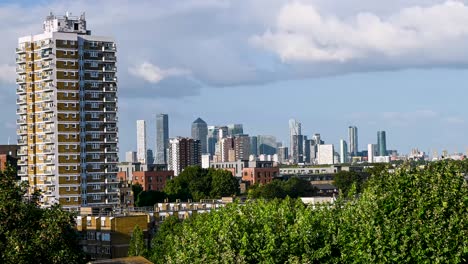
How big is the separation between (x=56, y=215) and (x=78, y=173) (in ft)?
264

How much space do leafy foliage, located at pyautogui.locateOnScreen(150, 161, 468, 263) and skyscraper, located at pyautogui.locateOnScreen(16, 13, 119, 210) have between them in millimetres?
88526

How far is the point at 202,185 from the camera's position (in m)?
192

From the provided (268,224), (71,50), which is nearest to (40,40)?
(71,50)

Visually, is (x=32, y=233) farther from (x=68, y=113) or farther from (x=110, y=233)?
(x=68, y=113)

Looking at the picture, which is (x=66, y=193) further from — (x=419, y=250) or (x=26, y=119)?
(x=419, y=250)

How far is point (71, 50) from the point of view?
139 metres

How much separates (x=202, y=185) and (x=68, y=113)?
2270 inches

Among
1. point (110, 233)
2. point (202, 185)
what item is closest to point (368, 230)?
point (110, 233)

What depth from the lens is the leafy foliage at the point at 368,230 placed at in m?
45.6

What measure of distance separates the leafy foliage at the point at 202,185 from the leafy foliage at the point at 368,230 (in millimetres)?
134614

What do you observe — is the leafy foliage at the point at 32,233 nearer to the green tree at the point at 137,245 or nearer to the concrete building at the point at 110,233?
the green tree at the point at 137,245

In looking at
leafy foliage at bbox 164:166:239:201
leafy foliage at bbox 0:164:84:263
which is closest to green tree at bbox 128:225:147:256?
leafy foliage at bbox 0:164:84:263

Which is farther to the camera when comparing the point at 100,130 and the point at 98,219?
the point at 100,130

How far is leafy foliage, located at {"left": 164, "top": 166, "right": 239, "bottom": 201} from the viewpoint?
615 feet
